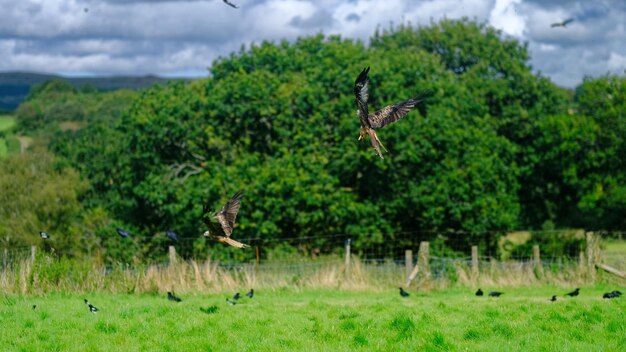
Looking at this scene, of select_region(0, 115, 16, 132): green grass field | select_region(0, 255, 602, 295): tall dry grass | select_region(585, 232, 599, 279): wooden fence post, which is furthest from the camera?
select_region(0, 115, 16, 132): green grass field

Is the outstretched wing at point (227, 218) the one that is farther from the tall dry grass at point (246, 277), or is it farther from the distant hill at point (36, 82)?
the distant hill at point (36, 82)

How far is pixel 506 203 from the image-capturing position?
1614 inches

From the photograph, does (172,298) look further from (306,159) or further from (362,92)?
(306,159)

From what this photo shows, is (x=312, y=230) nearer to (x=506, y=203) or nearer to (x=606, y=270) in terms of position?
(x=506, y=203)

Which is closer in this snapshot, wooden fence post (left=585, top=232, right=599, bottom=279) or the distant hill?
wooden fence post (left=585, top=232, right=599, bottom=279)

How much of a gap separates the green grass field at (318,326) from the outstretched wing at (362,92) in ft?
12.0

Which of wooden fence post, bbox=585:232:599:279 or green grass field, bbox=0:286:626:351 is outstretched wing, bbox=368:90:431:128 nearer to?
green grass field, bbox=0:286:626:351

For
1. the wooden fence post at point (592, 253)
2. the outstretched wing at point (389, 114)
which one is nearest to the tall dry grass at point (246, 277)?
the wooden fence post at point (592, 253)

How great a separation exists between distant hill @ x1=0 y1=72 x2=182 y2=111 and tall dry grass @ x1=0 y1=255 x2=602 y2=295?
94.2 metres

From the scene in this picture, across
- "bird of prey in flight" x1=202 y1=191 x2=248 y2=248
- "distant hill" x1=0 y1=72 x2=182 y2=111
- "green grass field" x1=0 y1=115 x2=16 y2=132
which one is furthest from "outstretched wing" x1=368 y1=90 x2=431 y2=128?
"distant hill" x1=0 y1=72 x2=182 y2=111

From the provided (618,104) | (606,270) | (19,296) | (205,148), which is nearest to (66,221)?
(205,148)

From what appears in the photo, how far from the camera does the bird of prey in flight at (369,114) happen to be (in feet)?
38.4

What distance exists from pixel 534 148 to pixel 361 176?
64.7ft

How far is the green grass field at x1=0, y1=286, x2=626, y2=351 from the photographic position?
13.2 metres
